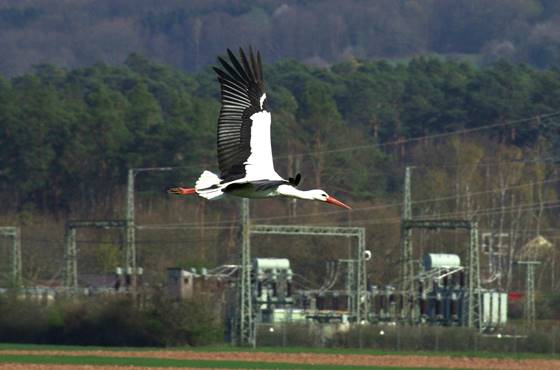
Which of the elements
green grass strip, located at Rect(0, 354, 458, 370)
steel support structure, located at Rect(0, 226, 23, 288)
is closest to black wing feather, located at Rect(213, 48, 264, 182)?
green grass strip, located at Rect(0, 354, 458, 370)

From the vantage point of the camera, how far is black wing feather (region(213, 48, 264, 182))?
29.6m

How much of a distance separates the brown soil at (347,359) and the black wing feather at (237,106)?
29161mm

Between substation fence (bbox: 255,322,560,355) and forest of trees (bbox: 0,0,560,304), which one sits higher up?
forest of trees (bbox: 0,0,560,304)

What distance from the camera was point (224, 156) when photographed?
29.6 m

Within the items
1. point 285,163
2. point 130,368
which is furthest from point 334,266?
point 130,368

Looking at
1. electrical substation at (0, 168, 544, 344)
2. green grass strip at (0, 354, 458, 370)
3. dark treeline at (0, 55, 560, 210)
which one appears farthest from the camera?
dark treeline at (0, 55, 560, 210)

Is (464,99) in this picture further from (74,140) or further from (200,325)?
(200,325)

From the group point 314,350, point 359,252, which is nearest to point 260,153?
point 314,350

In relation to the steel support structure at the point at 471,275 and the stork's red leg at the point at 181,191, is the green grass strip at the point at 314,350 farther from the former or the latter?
the stork's red leg at the point at 181,191

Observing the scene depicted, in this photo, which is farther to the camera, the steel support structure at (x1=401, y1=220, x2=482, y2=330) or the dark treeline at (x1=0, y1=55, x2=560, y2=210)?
the dark treeline at (x1=0, y1=55, x2=560, y2=210)

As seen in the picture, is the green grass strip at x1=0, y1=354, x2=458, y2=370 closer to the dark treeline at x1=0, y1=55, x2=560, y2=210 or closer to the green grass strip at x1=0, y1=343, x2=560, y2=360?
the green grass strip at x1=0, y1=343, x2=560, y2=360

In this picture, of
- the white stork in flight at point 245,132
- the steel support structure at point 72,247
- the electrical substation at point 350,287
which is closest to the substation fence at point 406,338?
the electrical substation at point 350,287

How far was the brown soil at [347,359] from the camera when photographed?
195 feet

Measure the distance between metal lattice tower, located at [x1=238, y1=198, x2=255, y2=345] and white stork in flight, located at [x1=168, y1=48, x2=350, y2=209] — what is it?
46.5m
